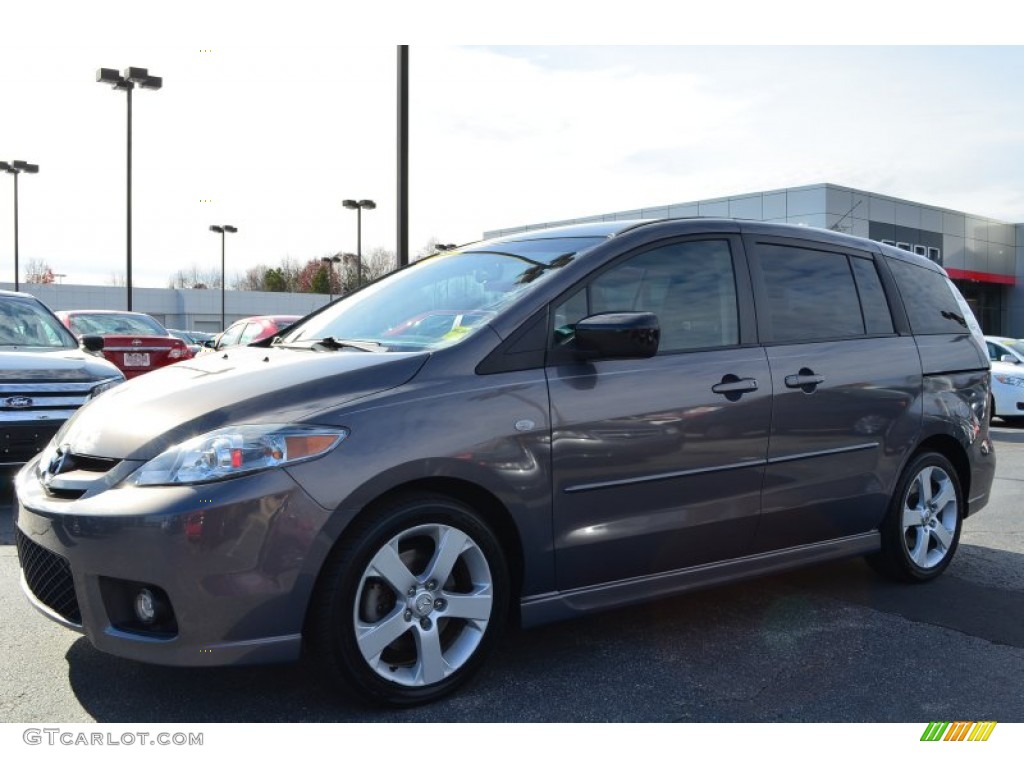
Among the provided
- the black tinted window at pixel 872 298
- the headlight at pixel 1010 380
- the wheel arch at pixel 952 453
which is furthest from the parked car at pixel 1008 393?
the black tinted window at pixel 872 298

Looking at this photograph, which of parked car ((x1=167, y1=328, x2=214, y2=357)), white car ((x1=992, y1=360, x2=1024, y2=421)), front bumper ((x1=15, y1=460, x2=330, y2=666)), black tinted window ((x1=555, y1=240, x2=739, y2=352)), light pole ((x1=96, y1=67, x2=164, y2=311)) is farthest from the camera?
light pole ((x1=96, y1=67, x2=164, y2=311))

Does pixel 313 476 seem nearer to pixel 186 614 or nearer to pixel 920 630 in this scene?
pixel 186 614

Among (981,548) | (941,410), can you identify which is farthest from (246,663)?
(981,548)

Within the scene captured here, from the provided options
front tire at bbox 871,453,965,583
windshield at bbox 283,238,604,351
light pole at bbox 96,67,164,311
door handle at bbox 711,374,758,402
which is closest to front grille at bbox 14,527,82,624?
windshield at bbox 283,238,604,351

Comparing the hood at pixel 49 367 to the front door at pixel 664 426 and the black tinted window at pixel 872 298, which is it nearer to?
the front door at pixel 664 426

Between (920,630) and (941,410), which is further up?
(941,410)

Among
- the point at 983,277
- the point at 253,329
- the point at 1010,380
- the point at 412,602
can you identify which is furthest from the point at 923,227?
the point at 412,602

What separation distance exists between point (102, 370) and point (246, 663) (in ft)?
16.7

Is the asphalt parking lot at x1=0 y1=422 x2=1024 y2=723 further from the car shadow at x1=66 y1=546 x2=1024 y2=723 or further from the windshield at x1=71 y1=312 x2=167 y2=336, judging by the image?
the windshield at x1=71 y1=312 x2=167 y2=336

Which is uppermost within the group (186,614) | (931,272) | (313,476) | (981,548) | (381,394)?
(931,272)

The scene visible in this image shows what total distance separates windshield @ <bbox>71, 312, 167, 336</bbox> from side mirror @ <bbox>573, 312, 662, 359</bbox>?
1145cm

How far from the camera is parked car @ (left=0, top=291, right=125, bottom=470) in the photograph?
696cm

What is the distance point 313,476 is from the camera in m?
3.18

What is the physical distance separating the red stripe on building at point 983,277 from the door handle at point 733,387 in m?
37.6
